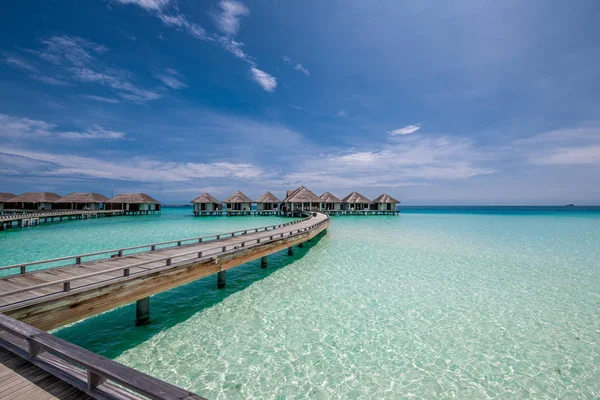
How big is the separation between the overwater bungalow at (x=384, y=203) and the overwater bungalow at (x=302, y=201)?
14122 mm

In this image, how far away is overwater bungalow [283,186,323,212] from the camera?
185 ft

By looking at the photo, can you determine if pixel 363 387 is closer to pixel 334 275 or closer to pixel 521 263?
pixel 334 275

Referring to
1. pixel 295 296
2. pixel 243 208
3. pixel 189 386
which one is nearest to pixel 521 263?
pixel 295 296

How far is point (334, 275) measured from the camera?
12758mm

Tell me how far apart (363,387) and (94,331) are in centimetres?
747

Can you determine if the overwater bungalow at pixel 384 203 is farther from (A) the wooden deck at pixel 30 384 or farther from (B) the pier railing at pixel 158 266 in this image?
(A) the wooden deck at pixel 30 384

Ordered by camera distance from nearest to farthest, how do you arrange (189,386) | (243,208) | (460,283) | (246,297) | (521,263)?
(189,386), (246,297), (460,283), (521,263), (243,208)

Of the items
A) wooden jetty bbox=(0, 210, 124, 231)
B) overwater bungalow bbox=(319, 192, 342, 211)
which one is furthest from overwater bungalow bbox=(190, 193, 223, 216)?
overwater bungalow bbox=(319, 192, 342, 211)

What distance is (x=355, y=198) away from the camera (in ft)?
201

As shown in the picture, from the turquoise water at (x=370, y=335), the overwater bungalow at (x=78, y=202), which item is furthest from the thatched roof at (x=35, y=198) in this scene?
the turquoise water at (x=370, y=335)

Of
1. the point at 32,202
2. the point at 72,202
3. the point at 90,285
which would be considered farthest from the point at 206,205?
the point at 90,285

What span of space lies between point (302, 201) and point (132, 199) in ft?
122

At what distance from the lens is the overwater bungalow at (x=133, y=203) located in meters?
55.2

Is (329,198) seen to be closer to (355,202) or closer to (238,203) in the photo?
(355,202)
